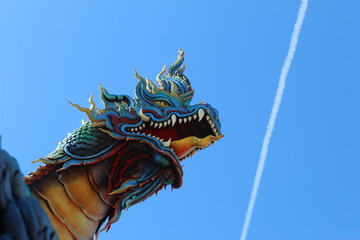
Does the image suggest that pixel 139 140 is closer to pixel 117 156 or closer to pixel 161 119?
pixel 117 156

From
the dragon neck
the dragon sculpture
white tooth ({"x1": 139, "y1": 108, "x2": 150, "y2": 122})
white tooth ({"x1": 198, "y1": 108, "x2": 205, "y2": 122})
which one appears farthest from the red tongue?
the dragon neck

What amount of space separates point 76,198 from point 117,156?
1.08 meters

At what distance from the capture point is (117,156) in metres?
10.5

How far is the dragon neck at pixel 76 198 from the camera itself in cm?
956

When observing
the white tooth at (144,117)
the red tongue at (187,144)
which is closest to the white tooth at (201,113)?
the red tongue at (187,144)

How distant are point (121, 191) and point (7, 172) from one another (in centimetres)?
466

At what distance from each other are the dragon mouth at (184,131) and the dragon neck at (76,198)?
1.02 m

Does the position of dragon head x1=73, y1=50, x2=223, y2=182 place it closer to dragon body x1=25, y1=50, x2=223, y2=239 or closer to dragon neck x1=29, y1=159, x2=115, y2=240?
dragon body x1=25, y1=50, x2=223, y2=239

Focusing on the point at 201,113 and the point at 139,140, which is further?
the point at 201,113

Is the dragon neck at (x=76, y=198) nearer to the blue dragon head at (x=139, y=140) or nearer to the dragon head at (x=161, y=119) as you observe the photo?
the blue dragon head at (x=139, y=140)

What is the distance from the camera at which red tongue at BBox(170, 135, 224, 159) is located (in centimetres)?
1075

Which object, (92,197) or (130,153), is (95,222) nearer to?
(92,197)

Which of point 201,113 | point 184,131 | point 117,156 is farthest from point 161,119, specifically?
point 117,156

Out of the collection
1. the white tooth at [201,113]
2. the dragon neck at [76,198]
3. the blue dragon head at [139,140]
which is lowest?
the dragon neck at [76,198]
